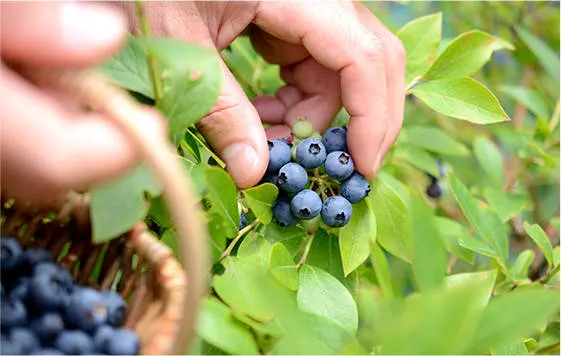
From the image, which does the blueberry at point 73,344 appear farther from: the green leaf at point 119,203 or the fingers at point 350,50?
the fingers at point 350,50

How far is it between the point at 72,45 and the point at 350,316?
0.46 metres

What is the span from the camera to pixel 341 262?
1.02 metres

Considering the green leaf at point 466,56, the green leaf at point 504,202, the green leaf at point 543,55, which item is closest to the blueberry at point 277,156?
the green leaf at point 466,56

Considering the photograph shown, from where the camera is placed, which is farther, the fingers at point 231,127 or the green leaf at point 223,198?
the fingers at point 231,127

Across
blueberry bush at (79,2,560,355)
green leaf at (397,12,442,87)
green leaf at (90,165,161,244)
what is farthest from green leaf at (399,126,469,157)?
green leaf at (90,165,161,244)

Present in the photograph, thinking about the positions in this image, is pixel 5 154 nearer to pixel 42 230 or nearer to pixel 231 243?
pixel 42 230

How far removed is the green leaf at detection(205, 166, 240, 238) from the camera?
800 mm

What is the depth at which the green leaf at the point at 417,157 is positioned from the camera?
1438 millimetres

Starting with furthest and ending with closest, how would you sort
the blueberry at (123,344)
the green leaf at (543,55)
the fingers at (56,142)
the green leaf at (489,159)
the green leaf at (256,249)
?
the green leaf at (543,55)
the green leaf at (489,159)
the green leaf at (256,249)
the blueberry at (123,344)
the fingers at (56,142)

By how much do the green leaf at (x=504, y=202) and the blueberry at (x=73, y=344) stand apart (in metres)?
0.91

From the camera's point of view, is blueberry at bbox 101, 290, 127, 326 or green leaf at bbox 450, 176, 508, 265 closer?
blueberry at bbox 101, 290, 127, 326

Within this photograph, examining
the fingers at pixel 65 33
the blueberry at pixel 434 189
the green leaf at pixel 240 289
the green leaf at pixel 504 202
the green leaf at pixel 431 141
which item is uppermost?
the fingers at pixel 65 33

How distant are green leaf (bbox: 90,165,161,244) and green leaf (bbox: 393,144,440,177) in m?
0.79

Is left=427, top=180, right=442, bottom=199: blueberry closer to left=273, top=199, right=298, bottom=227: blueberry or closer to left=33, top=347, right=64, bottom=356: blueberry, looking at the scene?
left=273, top=199, right=298, bottom=227: blueberry
